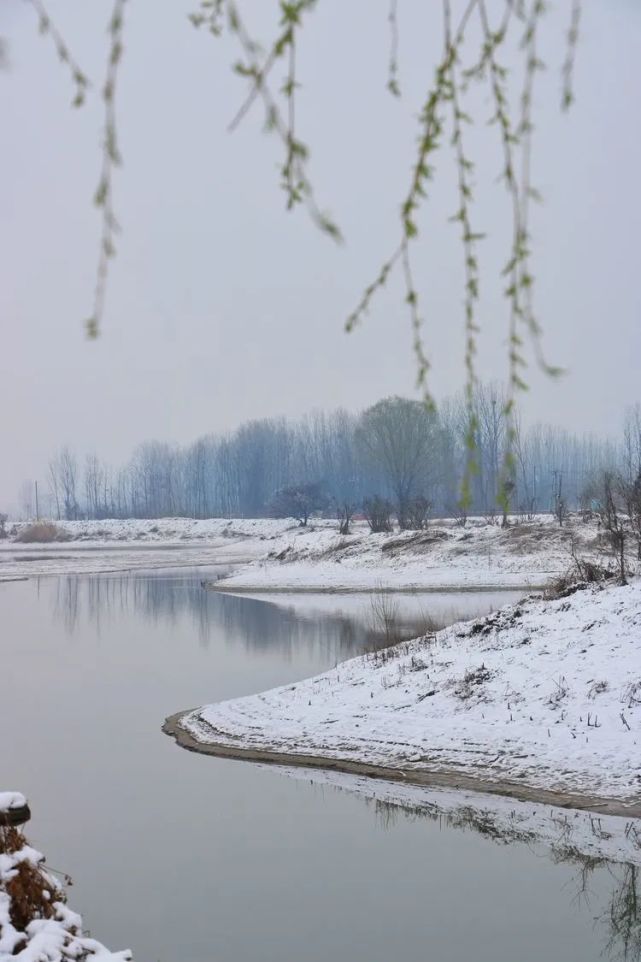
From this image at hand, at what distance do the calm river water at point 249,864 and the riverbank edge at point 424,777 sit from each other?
11.7 inches

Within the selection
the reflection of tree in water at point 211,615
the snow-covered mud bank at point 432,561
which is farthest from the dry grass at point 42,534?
the snow-covered mud bank at point 432,561

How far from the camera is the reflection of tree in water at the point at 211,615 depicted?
2191 centimetres

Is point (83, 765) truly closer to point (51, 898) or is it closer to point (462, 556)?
point (51, 898)

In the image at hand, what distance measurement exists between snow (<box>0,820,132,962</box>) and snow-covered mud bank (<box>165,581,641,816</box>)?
6192 millimetres

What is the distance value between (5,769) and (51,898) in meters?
7.42

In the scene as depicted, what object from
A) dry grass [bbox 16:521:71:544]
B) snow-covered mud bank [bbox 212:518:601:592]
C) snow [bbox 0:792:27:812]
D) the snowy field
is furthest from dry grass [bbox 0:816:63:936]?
dry grass [bbox 16:521:71:544]

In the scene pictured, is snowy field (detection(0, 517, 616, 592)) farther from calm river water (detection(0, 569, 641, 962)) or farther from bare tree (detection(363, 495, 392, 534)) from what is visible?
calm river water (detection(0, 569, 641, 962))

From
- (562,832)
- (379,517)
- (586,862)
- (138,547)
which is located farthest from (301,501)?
(586,862)

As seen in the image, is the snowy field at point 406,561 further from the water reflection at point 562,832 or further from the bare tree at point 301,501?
the water reflection at point 562,832

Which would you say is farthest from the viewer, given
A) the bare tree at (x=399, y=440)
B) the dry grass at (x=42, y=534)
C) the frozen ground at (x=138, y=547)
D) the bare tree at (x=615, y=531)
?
the dry grass at (x=42, y=534)

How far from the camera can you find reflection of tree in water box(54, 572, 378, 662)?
21906mm

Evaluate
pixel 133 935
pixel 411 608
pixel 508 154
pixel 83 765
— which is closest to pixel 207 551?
pixel 411 608

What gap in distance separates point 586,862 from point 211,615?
66.5ft

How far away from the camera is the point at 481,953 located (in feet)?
24.1
